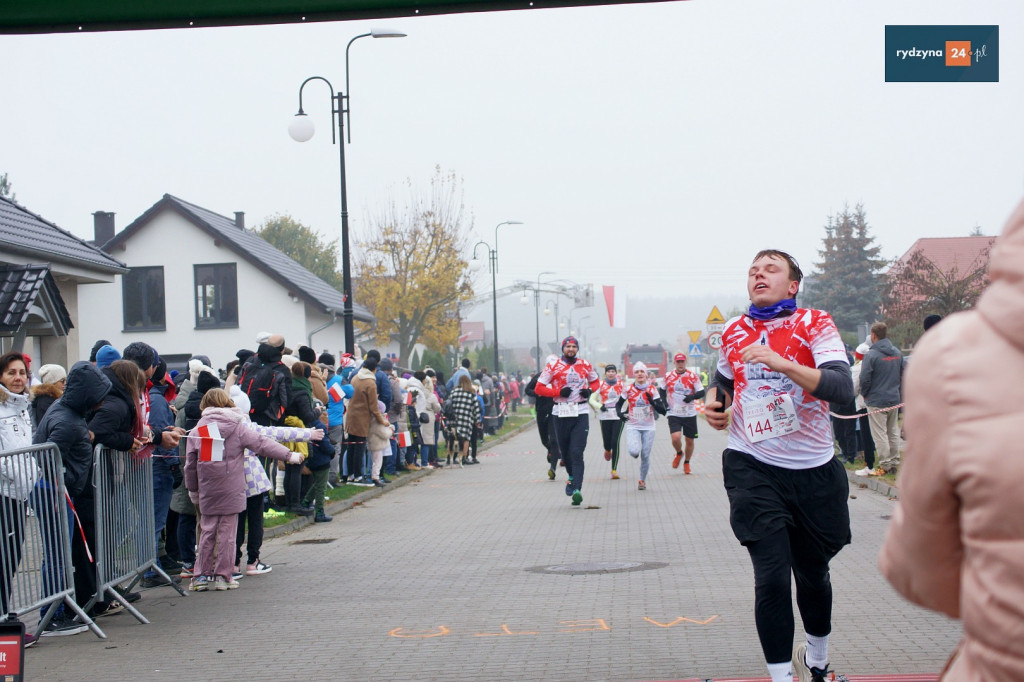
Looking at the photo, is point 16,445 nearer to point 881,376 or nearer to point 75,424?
point 75,424

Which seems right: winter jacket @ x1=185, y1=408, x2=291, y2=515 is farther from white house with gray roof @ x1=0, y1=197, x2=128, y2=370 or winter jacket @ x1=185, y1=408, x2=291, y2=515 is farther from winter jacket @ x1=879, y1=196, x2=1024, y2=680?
winter jacket @ x1=879, y1=196, x2=1024, y2=680

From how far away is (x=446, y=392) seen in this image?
28.7 m

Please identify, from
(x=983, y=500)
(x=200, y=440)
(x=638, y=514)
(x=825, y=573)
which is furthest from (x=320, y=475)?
(x=983, y=500)

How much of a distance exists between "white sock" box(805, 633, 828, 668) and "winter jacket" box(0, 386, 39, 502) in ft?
15.9

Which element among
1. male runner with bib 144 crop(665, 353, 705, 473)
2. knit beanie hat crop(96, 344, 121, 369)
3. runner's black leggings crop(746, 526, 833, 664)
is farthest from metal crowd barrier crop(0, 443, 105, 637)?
male runner with bib 144 crop(665, 353, 705, 473)

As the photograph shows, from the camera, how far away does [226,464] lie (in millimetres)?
9891

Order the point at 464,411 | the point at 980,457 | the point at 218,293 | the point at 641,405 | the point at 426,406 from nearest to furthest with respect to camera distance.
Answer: the point at 980,457 → the point at 641,405 → the point at 426,406 → the point at 464,411 → the point at 218,293

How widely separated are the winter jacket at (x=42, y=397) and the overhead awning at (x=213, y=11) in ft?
11.5

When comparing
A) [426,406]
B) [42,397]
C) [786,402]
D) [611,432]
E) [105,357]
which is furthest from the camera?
[426,406]

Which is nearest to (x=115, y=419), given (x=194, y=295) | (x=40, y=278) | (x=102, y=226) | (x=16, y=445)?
(x=16, y=445)

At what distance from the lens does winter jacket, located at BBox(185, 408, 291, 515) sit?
9.82 m

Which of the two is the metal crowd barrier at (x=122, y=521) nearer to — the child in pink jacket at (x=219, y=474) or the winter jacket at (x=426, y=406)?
the child in pink jacket at (x=219, y=474)

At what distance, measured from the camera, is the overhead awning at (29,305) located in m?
16.5

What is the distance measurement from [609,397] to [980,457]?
17.5 m
